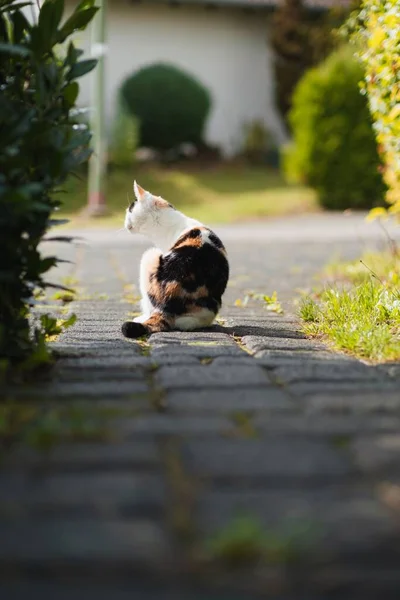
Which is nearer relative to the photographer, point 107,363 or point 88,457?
point 88,457

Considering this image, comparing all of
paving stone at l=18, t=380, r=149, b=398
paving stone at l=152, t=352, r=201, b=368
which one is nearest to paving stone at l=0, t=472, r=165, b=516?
paving stone at l=18, t=380, r=149, b=398

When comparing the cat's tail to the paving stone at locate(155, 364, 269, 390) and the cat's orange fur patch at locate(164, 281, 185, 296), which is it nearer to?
Answer: the cat's orange fur patch at locate(164, 281, 185, 296)

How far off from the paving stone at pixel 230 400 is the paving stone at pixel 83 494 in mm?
567

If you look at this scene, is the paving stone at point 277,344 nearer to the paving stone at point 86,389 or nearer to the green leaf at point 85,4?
the paving stone at point 86,389

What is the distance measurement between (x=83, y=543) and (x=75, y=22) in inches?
87.5

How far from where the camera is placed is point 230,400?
8.56 ft

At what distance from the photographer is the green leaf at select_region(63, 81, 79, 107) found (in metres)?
3.24

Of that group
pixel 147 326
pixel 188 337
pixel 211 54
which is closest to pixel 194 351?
pixel 188 337

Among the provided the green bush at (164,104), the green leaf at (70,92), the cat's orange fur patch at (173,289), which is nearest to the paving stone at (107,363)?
the cat's orange fur patch at (173,289)

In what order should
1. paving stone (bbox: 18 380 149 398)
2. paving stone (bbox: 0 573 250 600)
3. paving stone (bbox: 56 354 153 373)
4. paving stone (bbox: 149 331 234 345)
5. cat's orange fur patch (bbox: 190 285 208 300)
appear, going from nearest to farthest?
paving stone (bbox: 0 573 250 600) < paving stone (bbox: 18 380 149 398) < paving stone (bbox: 56 354 153 373) < paving stone (bbox: 149 331 234 345) < cat's orange fur patch (bbox: 190 285 208 300)

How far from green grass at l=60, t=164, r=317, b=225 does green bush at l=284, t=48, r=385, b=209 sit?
2.10ft

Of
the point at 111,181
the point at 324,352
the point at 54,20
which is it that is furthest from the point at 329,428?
the point at 111,181

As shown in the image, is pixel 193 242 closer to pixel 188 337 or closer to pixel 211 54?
pixel 188 337

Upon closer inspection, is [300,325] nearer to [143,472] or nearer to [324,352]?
[324,352]
